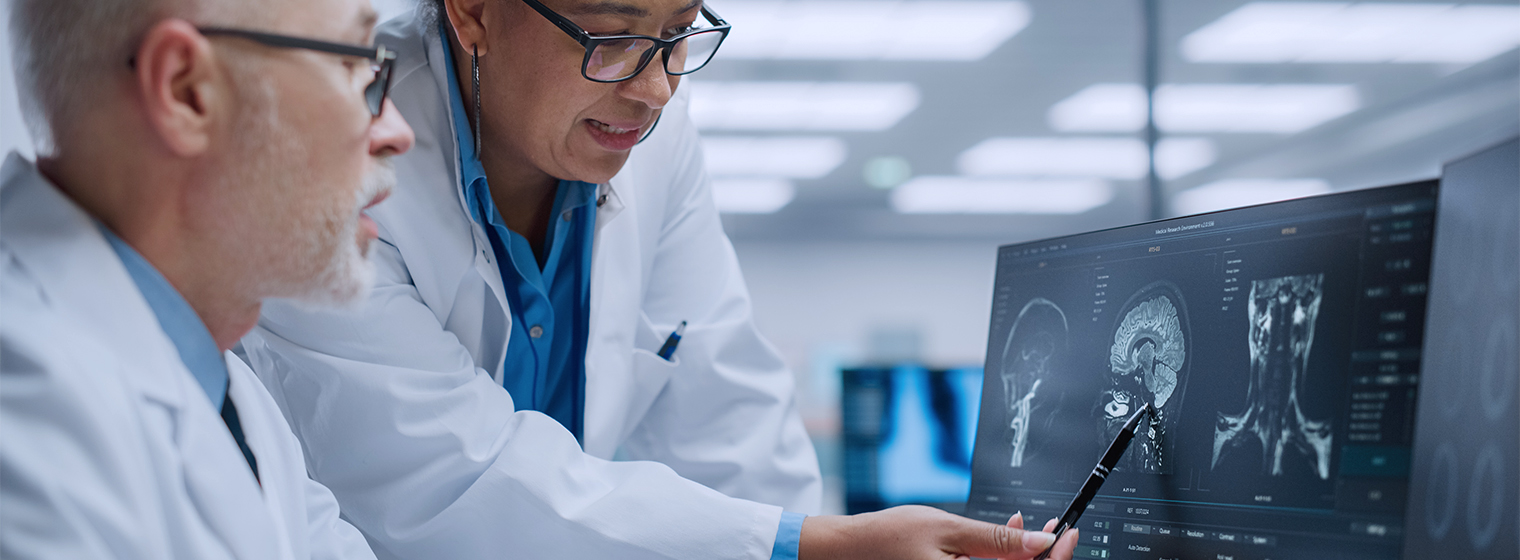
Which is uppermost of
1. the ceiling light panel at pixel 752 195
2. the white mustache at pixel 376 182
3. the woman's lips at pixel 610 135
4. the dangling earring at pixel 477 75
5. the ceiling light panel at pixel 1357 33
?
the ceiling light panel at pixel 1357 33

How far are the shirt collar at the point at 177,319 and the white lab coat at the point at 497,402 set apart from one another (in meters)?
0.26

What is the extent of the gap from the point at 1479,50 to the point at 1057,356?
4.53 meters

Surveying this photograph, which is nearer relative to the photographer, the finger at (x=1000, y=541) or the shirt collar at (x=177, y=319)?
the shirt collar at (x=177, y=319)

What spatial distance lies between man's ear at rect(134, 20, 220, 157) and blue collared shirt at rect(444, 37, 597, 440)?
49cm

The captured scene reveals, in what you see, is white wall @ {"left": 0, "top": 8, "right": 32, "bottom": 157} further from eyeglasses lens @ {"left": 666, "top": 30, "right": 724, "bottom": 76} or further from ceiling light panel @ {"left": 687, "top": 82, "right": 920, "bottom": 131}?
ceiling light panel @ {"left": 687, "top": 82, "right": 920, "bottom": 131}

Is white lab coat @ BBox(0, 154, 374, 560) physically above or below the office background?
below

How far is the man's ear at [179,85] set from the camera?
66 cm

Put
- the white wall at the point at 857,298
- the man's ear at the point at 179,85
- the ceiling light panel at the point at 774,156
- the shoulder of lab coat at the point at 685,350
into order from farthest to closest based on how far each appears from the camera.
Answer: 1. the white wall at the point at 857,298
2. the ceiling light panel at the point at 774,156
3. the shoulder of lab coat at the point at 685,350
4. the man's ear at the point at 179,85

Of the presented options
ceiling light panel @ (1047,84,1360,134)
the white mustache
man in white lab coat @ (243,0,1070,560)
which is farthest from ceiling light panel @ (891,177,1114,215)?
the white mustache

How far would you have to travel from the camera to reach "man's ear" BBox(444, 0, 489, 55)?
1.13m

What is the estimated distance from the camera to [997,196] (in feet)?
27.6

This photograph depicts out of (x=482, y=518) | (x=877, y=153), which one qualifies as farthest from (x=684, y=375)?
(x=877, y=153)

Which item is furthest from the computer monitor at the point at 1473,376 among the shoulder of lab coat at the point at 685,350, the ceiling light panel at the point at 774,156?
the ceiling light panel at the point at 774,156

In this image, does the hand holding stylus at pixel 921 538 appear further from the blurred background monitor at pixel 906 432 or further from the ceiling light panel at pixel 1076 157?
the ceiling light panel at pixel 1076 157
